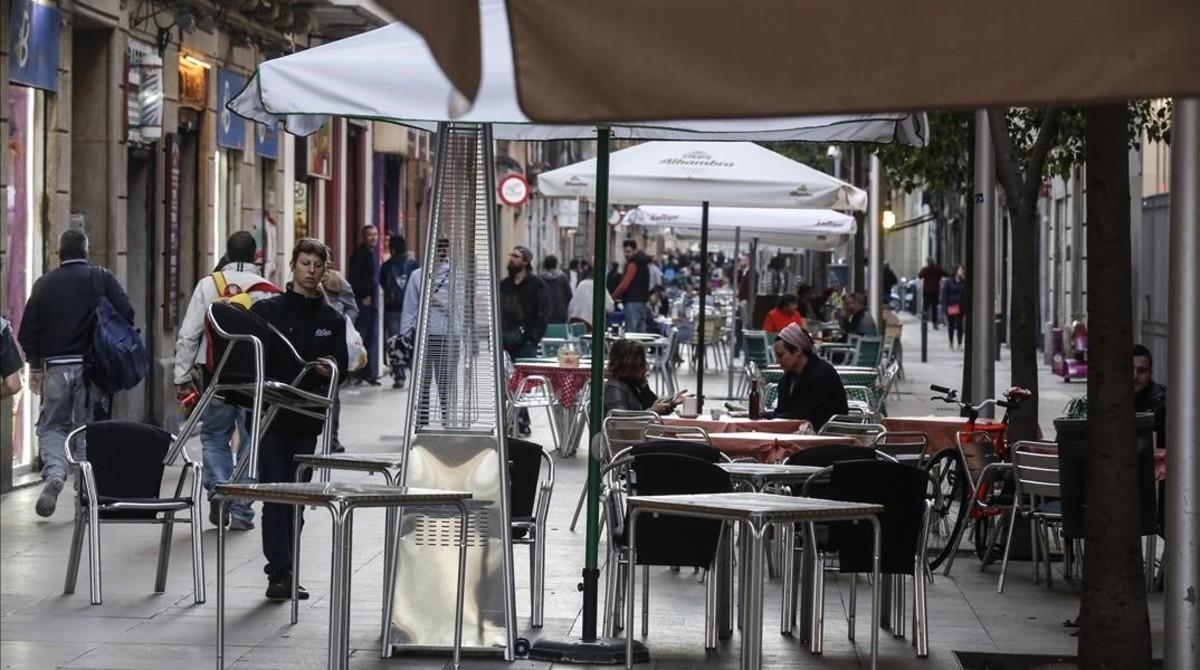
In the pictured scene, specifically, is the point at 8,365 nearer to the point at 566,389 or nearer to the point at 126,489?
the point at 126,489

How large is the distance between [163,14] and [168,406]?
3.88 m

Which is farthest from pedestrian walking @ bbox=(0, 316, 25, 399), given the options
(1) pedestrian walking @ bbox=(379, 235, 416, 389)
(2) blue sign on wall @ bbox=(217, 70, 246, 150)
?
(1) pedestrian walking @ bbox=(379, 235, 416, 389)

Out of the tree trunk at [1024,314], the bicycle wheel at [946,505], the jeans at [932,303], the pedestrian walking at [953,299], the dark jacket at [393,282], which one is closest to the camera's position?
the bicycle wheel at [946,505]

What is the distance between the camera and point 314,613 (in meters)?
9.70

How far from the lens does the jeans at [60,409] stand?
13570 mm

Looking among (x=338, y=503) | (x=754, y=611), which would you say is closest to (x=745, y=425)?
(x=754, y=611)

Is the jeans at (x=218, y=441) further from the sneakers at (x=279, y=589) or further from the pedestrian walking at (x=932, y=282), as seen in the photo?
the pedestrian walking at (x=932, y=282)

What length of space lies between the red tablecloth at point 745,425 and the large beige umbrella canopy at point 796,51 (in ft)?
26.4

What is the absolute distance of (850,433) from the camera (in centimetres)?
1186

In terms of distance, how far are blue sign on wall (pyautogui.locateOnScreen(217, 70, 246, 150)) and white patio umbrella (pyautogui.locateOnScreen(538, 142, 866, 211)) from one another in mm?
4863

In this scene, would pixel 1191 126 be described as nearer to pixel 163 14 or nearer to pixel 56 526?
pixel 56 526

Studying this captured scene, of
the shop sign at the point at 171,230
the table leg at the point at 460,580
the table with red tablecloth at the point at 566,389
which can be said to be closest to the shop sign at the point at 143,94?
the shop sign at the point at 171,230

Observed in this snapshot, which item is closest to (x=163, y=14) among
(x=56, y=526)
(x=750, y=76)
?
(x=56, y=526)

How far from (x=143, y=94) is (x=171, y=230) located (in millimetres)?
1781
